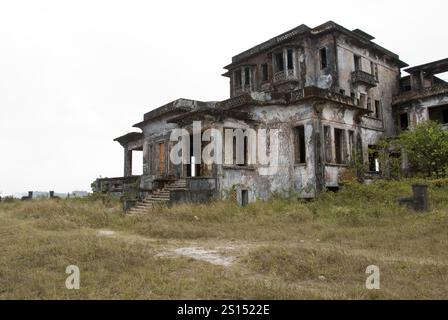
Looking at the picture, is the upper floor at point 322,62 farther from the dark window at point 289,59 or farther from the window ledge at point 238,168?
the window ledge at point 238,168

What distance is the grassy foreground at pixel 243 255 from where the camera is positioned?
17.0 ft

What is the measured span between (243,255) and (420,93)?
889 inches

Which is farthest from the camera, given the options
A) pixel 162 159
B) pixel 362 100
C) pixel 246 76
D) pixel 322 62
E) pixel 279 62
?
pixel 246 76

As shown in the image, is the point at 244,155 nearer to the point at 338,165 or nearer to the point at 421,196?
the point at 338,165

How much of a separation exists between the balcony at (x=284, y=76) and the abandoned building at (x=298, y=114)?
67 millimetres

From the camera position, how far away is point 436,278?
5.75m

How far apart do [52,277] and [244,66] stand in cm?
2270

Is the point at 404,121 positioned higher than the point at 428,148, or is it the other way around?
the point at 404,121

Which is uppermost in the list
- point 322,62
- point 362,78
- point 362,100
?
point 322,62

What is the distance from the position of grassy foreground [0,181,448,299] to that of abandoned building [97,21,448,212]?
Answer: 3451mm

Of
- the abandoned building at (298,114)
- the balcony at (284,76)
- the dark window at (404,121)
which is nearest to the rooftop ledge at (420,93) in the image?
the abandoned building at (298,114)

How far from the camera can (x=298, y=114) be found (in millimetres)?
17406

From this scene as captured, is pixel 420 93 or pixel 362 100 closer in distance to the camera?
pixel 362 100

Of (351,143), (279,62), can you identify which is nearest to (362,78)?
(279,62)
